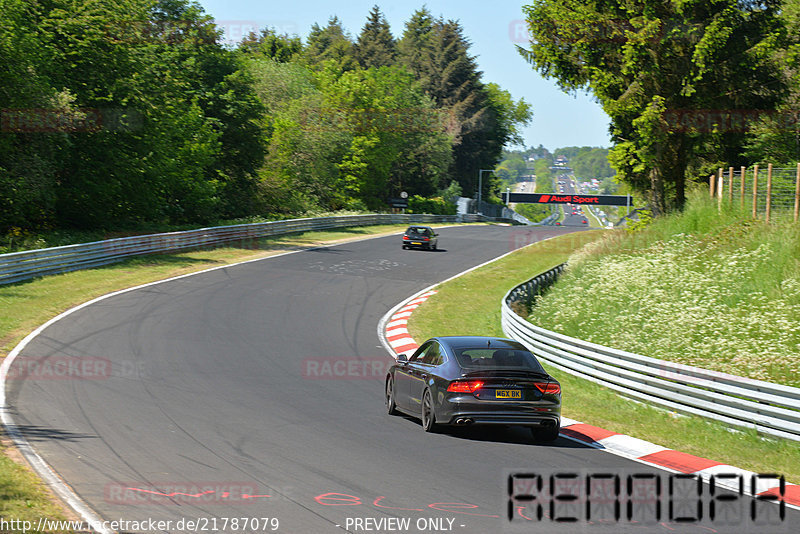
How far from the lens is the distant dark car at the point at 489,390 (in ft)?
36.6

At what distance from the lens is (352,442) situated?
1094cm

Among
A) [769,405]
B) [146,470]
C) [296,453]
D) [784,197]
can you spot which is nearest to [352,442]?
[296,453]

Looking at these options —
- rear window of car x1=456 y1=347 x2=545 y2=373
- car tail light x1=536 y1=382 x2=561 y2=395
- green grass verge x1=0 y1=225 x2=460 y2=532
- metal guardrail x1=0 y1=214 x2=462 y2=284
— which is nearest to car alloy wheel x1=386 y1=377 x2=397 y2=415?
rear window of car x1=456 y1=347 x2=545 y2=373

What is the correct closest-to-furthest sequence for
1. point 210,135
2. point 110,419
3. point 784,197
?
point 110,419 < point 784,197 < point 210,135

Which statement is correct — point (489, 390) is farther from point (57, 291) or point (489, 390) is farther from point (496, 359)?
point (57, 291)

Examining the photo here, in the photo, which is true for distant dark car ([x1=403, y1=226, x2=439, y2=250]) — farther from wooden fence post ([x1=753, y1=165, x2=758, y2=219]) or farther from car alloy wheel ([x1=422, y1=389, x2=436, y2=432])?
car alloy wheel ([x1=422, y1=389, x2=436, y2=432])

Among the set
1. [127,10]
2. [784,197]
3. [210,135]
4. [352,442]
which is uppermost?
[127,10]

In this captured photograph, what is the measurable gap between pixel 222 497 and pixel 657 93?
3003 cm

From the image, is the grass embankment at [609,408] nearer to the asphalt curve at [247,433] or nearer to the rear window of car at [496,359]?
the asphalt curve at [247,433]

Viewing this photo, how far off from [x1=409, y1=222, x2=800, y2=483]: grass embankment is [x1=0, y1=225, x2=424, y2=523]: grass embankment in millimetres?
8258

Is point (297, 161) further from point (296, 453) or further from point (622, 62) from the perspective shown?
point (296, 453)

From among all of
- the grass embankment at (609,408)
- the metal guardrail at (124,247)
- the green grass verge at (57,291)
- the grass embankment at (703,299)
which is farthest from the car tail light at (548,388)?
the metal guardrail at (124,247)

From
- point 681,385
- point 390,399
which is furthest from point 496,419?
point 681,385

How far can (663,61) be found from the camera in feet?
109
